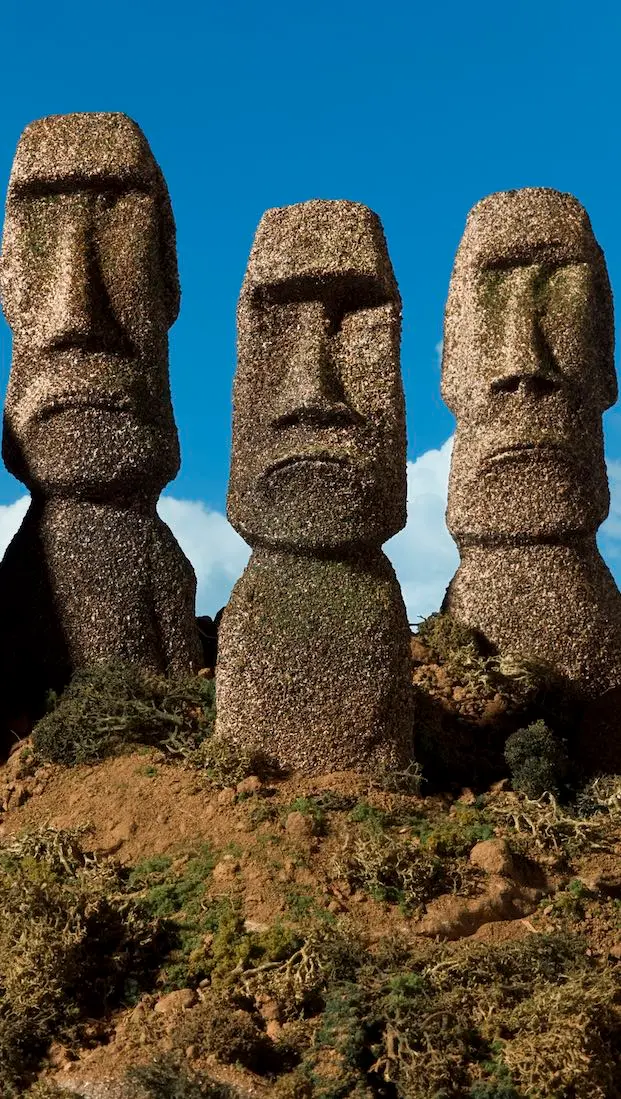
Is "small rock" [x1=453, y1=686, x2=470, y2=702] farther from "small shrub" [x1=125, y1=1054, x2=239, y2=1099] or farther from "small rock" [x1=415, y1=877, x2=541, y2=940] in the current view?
"small shrub" [x1=125, y1=1054, x2=239, y2=1099]

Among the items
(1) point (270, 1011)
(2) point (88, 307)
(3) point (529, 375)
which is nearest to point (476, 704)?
(3) point (529, 375)

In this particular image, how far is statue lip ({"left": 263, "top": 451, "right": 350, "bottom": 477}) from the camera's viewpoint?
1219cm

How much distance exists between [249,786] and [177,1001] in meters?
2.07

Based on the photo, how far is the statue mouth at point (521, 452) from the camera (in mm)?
14773

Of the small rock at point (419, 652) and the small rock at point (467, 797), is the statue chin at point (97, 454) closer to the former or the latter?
the small rock at point (419, 652)

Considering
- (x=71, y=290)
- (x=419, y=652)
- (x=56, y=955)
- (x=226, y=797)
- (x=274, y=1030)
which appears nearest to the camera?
(x=274, y=1030)

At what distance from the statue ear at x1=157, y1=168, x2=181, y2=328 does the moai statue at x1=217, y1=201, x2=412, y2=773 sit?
160 cm

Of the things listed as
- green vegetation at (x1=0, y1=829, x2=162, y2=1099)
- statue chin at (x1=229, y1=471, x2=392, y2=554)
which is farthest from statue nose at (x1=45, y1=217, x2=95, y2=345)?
green vegetation at (x1=0, y1=829, x2=162, y2=1099)

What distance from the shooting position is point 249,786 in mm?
11695

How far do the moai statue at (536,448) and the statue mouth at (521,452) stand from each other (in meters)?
0.01

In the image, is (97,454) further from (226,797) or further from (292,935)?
(292,935)

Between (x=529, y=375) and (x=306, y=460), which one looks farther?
(x=529, y=375)

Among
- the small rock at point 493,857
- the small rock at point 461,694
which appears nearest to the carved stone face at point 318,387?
the small rock at point 461,694

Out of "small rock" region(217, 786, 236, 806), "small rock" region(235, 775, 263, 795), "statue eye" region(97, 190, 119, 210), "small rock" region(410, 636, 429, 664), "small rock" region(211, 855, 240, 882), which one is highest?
"statue eye" region(97, 190, 119, 210)
